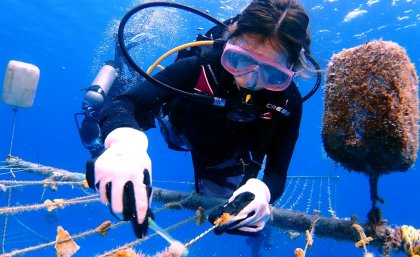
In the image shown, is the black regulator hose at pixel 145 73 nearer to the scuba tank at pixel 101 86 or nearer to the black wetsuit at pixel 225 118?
the black wetsuit at pixel 225 118

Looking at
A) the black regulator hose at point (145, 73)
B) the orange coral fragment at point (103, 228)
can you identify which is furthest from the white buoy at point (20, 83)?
the orange coral fragment at point (103, 228)

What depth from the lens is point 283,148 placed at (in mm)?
2848

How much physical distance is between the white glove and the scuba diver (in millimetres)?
127

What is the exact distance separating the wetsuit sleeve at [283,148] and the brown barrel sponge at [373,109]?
51 cm

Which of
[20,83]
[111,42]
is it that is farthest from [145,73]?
[111,42]

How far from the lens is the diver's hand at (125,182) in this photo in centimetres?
133

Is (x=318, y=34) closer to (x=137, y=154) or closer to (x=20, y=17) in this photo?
(x=137, y=154)

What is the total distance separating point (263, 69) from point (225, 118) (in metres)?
0.59

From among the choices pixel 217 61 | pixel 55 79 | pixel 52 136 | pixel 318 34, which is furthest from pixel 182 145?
pixel 52 136

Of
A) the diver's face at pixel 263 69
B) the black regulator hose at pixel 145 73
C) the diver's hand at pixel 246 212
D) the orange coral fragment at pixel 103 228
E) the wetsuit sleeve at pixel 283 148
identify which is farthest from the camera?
the wetsuit sleeve at pixel 283 148

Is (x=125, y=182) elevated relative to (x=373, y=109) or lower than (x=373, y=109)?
lower

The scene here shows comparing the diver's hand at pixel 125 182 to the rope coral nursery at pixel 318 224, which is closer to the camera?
the diver's hand at pixel 125 182

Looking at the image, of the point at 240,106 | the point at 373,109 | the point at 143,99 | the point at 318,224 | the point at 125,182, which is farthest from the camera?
the point at 240,106

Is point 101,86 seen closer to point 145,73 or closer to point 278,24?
point 145,73
